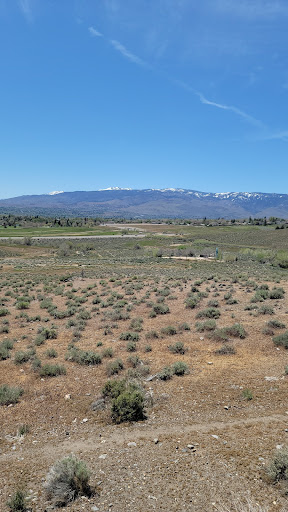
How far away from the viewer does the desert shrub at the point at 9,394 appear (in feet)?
31.6

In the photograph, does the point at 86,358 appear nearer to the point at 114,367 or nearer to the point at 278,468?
the point at 114,367

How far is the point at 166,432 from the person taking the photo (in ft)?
25.2

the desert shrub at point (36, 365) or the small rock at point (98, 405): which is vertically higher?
the small rock at point (98, 405)

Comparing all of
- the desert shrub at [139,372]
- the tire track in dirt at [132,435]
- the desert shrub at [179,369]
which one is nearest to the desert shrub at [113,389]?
the desert shrub at [139,372]

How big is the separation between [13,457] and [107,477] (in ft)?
7.99

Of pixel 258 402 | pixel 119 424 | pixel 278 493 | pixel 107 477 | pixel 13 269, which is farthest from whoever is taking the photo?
pixel 13 269

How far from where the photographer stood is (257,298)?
20969 mm

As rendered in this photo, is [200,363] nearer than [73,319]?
Yes

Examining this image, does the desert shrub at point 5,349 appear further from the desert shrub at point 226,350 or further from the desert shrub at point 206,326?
the desert shrub at point 206,326

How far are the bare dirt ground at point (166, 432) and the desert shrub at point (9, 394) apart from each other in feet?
0.68

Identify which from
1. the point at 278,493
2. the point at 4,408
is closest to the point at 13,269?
the point at 4,408

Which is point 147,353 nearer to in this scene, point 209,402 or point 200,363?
point 200,363

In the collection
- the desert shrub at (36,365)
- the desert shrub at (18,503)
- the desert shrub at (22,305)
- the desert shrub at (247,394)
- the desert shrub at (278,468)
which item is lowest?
the desert shrub at (22,305)

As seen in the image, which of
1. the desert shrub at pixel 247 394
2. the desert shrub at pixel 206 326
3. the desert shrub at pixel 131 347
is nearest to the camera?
the desert shrub at pixel 247 394
